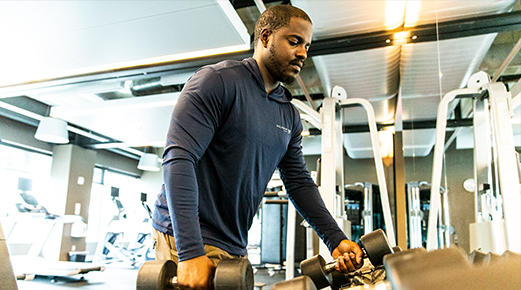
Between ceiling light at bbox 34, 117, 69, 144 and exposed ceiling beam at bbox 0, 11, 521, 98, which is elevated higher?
exposed ceiling beam at bbox 0, 11, 521, 98

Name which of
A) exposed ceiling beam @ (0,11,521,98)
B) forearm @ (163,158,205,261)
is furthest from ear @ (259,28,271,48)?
exposed ceiling beam @ (0,11,521,98)

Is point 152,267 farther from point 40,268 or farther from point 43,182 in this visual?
point 43,182

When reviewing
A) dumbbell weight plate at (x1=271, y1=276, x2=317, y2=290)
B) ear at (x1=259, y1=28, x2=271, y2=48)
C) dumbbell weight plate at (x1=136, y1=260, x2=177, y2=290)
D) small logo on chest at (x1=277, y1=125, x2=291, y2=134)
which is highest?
ear at (x1=259, y1=28, x2=271, y2=48)

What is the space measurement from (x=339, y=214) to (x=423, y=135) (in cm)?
238

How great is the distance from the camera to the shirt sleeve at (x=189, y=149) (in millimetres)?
951

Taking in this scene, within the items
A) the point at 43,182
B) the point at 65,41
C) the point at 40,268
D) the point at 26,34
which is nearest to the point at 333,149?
the point at 65,41

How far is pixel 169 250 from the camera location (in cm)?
120

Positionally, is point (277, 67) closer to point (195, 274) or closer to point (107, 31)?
point (195, 274)

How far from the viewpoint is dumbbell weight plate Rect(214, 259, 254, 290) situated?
830 millimetres

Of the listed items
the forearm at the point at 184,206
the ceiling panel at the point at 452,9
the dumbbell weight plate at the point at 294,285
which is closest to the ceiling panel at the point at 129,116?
the ceiling panel at the point at 452,9

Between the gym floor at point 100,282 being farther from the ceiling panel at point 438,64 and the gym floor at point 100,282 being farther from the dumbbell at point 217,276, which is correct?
the dumbbell at point 217,276

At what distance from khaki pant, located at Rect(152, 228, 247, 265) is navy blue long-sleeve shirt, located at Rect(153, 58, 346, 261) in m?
0.02

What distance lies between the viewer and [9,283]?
1.69 meters

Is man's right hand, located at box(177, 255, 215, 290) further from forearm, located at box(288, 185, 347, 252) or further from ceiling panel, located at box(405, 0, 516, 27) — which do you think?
ceiling panel, located at box(405, 0, 516, 27)
